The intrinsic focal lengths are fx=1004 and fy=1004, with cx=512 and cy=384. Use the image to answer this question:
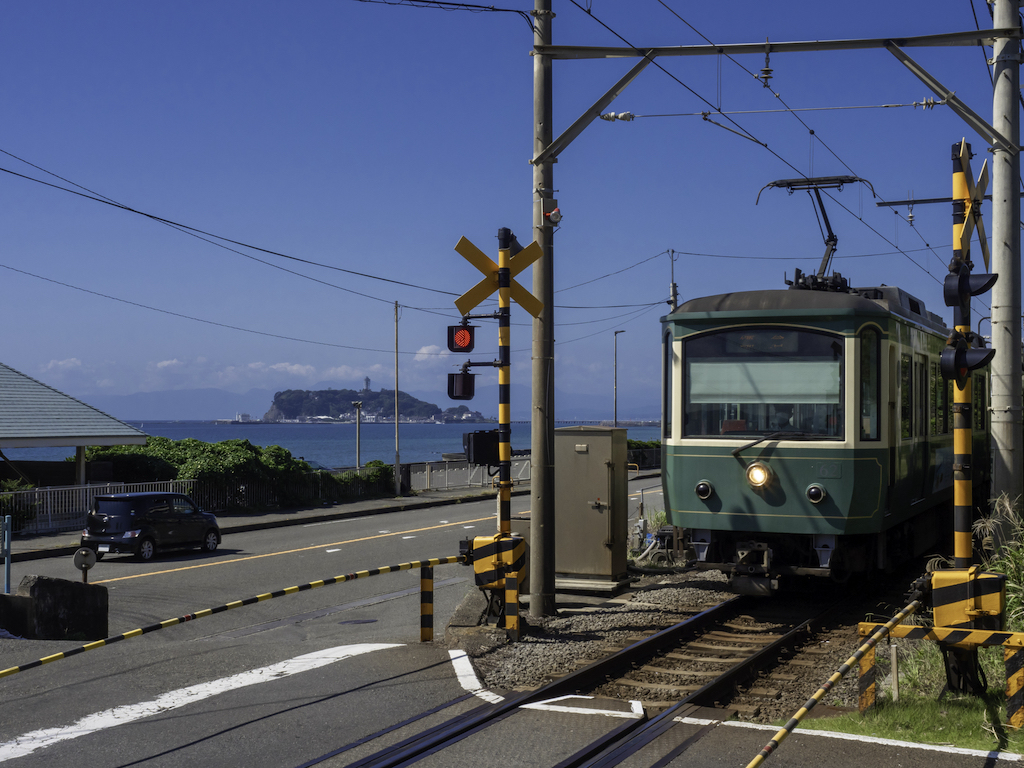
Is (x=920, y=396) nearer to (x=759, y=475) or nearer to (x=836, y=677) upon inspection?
(x=759, y=475)

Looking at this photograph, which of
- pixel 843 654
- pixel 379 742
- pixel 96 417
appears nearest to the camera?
pixel 379 742

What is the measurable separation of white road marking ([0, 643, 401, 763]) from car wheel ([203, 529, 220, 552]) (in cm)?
1246

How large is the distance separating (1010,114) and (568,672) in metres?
7.50

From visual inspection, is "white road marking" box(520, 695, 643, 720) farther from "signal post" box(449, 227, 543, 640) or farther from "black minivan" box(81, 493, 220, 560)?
"black minivan" box(81, 493, 220, 560)

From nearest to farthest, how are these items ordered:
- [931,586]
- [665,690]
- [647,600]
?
1. [931,586]
2. [665,690]
3. [647,600]

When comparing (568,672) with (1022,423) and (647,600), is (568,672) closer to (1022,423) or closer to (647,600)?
(647,600)

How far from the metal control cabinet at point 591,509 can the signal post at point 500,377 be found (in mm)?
2602

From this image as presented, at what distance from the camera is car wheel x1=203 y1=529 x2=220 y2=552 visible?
69.7 feet

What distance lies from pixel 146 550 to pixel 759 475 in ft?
45.1

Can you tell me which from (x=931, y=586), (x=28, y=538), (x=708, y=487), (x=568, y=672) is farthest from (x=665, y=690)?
(x=28, y=538)

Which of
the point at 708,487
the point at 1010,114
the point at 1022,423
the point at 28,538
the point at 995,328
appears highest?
the point at 1010,114

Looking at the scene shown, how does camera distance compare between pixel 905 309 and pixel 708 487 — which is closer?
pixel 708 487

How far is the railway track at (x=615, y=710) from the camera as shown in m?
6.39

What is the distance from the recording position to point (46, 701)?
775 centimetres
